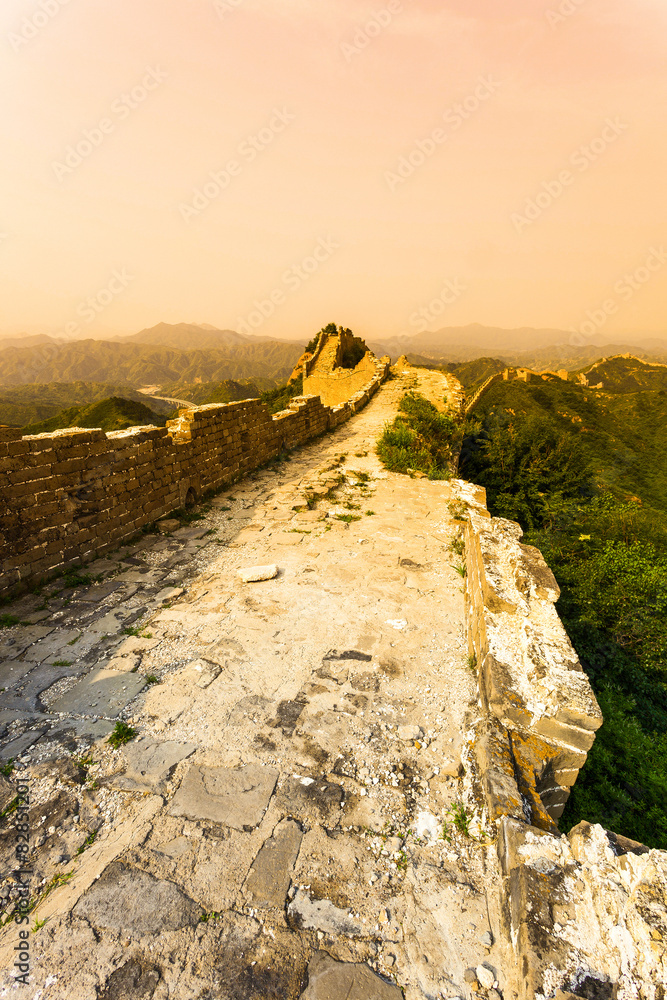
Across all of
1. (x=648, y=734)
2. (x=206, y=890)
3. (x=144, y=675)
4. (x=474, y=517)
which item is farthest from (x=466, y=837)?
(x=648, y=734)

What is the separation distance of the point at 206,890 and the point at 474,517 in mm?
3506

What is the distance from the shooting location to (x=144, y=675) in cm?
295

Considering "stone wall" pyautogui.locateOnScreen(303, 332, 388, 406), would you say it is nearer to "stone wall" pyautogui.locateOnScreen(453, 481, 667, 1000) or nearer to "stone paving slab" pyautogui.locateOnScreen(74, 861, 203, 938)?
"stone wall" pyautogui.locateOnScreen(453, 481, 667, 1000)

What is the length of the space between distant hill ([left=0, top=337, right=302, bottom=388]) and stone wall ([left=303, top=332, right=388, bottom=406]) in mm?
109427

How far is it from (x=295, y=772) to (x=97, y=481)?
3.74 m

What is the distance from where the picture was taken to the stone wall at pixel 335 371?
19.8m

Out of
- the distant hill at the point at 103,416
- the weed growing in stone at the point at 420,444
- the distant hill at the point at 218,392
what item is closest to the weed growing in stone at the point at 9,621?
the weed growing in stone at the point at 420,444

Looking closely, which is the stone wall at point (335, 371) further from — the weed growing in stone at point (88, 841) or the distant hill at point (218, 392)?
the distant hill at point (218, 392)

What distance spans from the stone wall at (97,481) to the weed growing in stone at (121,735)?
218 cm

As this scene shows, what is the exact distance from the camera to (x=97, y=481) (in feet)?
15.1

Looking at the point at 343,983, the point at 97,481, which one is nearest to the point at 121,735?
the point at 343,983

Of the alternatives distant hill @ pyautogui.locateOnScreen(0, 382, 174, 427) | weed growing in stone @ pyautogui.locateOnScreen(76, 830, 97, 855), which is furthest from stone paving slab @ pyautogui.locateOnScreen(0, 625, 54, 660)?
distant hill @ pyautogui.locateOnScreen(0, 382, 174, 427)

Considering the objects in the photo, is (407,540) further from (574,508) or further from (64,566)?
(574,508)

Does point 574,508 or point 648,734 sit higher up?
point 574,508
